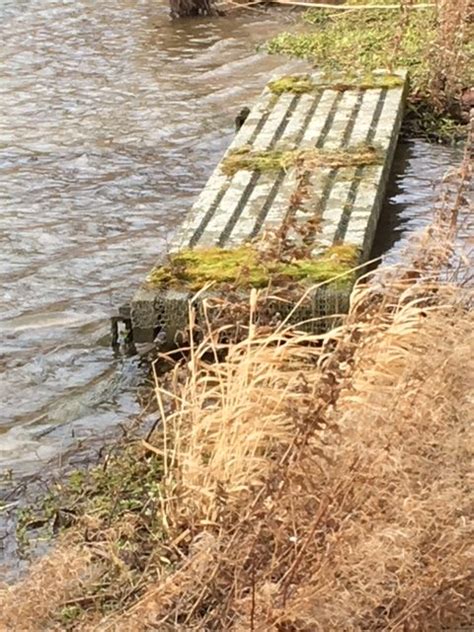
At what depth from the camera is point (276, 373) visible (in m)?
4.23

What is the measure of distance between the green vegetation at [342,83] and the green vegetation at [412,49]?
0.10m

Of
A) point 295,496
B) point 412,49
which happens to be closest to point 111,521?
point 295,496

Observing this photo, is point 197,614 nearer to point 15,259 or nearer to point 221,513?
point 221,513

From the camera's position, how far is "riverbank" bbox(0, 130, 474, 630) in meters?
3.41

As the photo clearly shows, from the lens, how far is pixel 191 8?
12.7m

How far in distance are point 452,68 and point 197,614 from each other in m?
6.04

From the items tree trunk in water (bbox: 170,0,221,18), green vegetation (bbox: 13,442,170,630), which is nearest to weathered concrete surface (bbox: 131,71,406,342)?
green vegetation (bbox: 13,442,170,630)

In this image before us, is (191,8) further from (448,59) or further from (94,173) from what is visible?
(94,173)

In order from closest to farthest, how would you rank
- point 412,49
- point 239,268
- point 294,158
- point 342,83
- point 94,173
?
point 239,268, point 294,158, point 94,173, point 342,83, point 412,49

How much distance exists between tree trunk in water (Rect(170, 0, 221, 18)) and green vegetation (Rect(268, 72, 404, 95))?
390cm

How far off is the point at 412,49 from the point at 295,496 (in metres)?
7.54

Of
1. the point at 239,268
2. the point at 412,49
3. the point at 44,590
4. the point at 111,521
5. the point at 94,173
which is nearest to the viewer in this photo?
the point at 44,590

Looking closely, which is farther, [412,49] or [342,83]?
[412,49]

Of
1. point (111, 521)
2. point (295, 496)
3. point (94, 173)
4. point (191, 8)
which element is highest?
point (295, 496)
